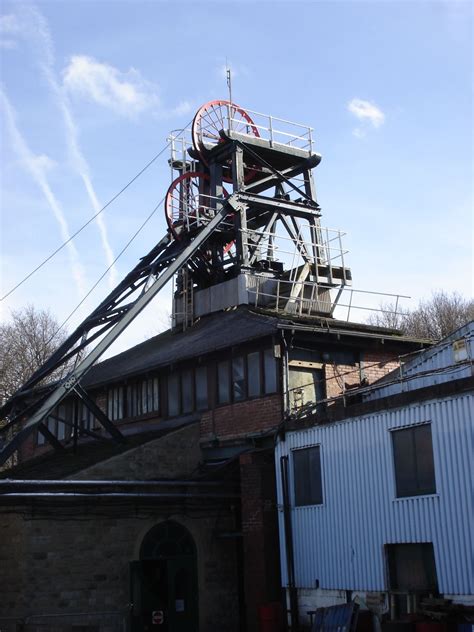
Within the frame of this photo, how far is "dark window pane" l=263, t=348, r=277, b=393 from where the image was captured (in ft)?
66.0

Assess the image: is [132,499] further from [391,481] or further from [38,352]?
[38,352]

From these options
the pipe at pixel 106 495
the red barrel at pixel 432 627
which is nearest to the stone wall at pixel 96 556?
the pipe at pixel 106 495

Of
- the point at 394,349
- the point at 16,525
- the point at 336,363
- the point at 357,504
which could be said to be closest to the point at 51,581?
the point at 16,525

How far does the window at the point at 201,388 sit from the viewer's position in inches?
884

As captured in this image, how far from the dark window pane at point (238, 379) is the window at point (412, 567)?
265 inches

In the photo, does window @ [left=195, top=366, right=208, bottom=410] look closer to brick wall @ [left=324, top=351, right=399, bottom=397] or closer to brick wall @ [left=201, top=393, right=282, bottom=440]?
brick wall @ [left=201, top=393, right=282, bottom=440]

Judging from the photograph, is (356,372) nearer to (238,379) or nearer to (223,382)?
(238,379)

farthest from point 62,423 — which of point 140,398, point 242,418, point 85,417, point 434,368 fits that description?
point 434,368

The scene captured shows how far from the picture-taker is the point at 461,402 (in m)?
14.3

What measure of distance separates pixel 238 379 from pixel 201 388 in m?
1.77

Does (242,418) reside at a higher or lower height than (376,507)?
higher

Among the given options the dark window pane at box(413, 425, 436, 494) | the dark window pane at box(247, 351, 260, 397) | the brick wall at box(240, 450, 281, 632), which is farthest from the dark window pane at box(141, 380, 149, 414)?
the dark window pane at box(413, 425, 436, 494)

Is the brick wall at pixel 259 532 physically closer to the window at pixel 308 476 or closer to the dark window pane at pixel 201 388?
the window at pixel 308 476

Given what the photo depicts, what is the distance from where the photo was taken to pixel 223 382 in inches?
859
